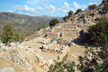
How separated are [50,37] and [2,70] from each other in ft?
54.0

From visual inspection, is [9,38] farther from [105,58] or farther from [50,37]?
[105,58]

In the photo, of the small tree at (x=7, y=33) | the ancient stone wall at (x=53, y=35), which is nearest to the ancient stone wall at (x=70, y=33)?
the ancient stone wall at (x=53, y=35)

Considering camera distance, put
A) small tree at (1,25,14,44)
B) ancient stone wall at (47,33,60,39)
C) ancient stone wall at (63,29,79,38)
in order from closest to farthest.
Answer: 1. ancient stone wall at (47,33,60,39)
2. ancient stone wall at (63,29,79,38)
3. small tree at (1,25,14,44)

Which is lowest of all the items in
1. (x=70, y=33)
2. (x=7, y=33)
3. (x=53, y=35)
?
(x=53, y=35)

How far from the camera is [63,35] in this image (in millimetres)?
22328

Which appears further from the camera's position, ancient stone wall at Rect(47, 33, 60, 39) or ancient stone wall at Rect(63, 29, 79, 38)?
ancient stone wall at Rect(63, 29, 79, 38)

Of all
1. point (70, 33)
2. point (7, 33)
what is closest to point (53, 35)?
point (70, 33)

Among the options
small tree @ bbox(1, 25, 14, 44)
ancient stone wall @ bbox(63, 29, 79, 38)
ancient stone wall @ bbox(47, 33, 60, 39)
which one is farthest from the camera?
small tree @ bbox(1, 25, 14, 44)

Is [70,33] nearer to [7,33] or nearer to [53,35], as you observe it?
[53,35]

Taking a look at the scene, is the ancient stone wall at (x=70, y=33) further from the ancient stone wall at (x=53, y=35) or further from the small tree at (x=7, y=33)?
the small tree at (x=7, y=33)

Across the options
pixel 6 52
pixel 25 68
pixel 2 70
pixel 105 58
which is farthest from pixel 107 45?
pixel 6 52

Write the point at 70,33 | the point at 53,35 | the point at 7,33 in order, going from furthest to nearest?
1. the point at 7,33
2. the point at 70,33
3. the point at 53,35

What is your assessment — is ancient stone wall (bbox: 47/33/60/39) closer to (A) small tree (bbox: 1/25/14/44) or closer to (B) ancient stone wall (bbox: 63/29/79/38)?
(B) ancient stone wall (bbox: 63/29/79/38)

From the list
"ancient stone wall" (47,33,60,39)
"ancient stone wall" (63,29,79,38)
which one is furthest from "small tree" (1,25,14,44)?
"ancient stone wall" (63,29,79,38)
